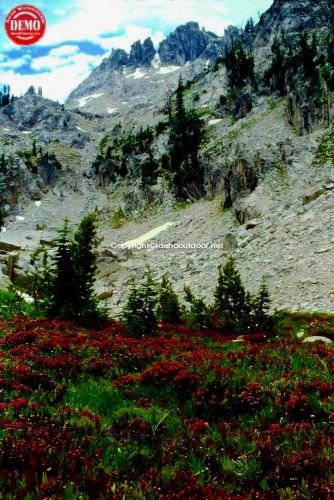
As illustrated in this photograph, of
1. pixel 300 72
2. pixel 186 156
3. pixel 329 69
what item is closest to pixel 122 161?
pixel 186 156

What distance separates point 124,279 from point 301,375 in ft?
101

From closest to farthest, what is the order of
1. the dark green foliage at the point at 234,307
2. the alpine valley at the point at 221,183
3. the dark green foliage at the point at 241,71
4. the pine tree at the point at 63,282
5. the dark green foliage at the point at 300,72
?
1. the dark green foliage at the point at 234,307
2. the pine tree at the point at 63,282
3. the alpine valley at the point at 221,183
4. the dark green foliage at the point at 300,72
5. the dark green foliage at the point at 241,71

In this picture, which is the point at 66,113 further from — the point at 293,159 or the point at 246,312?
the point at 246,312

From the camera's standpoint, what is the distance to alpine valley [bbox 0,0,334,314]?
3024 centimetres

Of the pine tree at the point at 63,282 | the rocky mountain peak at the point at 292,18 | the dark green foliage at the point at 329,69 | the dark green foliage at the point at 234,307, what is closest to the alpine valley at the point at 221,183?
the dark green foliage at the point at 329,69

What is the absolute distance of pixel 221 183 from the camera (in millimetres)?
61656

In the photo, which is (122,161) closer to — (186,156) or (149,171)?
(149,171)

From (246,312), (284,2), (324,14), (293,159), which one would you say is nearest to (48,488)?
(246,312)

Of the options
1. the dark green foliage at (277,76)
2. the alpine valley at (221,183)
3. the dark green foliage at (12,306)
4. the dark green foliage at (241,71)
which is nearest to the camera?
the dark green foliage at (12,306)

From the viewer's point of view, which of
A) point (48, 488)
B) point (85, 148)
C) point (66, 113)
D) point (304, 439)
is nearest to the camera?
point (48, 488)

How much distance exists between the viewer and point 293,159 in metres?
49.7

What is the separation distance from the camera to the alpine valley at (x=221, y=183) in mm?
30241

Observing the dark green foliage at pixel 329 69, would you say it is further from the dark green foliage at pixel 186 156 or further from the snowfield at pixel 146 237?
the snowfield at pixel 146 237

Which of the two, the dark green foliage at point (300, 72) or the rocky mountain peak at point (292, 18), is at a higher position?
the rocky mountain peak at point (292, 18)
